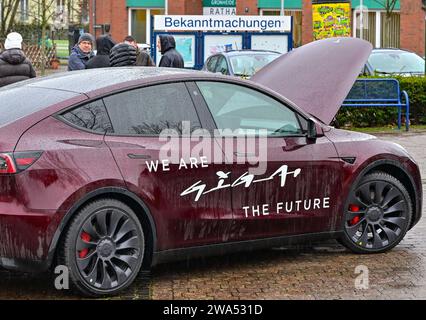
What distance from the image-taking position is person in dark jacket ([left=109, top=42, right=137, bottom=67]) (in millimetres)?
12195

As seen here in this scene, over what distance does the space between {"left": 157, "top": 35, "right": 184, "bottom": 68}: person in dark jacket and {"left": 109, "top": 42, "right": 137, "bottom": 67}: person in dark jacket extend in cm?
168

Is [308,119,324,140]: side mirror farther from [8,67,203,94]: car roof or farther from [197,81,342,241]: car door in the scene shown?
[8,67,203,94]: car roof

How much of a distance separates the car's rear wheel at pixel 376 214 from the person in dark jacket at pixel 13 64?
17.7ft

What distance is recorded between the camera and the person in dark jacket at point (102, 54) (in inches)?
494

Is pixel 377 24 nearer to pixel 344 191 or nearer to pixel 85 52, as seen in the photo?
pixel 85 52

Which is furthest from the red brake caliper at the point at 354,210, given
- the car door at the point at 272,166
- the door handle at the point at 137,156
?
the door handle at the point at 137,156

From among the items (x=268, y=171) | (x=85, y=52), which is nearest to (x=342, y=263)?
(x=268, y=171)

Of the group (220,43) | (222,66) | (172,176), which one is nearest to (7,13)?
(220,43)

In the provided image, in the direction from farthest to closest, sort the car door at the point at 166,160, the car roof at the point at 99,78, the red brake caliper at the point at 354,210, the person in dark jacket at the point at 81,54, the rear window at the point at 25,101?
the person in dark jacket at the point at 81,54, the red brake caliper at the point at 354,210, the car roof at the point at 99,78, the car door at the point at 166,160, the rear window at the point at 25,101

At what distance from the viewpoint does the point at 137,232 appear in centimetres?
622

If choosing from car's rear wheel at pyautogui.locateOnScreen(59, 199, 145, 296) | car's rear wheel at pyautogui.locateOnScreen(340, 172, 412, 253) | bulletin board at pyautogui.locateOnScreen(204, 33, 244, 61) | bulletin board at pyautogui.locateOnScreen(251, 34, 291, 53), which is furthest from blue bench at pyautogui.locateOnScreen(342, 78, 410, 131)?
car's rear wheel at pyautogui.locateOnScreen(59, 199, 145, 296)

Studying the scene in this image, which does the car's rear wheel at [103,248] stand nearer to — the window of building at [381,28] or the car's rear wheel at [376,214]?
the car's rear wheel at [376,214]

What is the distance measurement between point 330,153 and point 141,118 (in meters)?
1.60

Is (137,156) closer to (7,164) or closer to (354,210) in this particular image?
(7,164)
